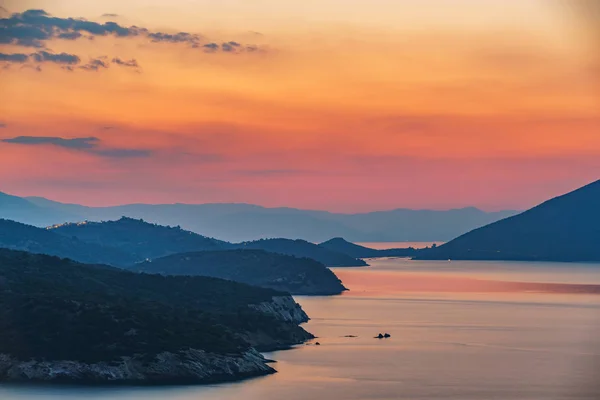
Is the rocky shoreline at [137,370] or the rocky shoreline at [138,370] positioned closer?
the rocky shoreline at [137,370]

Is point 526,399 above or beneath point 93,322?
beneath

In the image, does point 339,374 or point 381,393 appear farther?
point 339,374

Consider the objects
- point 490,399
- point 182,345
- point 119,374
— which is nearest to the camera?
point 490,399

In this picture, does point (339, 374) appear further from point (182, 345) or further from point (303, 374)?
point (182, 345)

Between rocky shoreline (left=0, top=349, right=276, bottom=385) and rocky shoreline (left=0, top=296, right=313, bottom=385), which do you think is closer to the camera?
rocky shoreline (left=0, top=296, right=313, bottom=385)

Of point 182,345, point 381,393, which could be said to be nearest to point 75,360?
point 182,345

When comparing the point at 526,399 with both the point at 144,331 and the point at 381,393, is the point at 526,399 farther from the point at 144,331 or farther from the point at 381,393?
the point at 144,331

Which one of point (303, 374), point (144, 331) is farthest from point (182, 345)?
point (303, 374)

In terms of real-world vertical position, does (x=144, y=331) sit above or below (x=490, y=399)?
above

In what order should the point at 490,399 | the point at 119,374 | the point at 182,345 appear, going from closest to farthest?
the point at 490,399 → the point at 119,374 → the point at 182,345

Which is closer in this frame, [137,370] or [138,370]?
[137,370]
